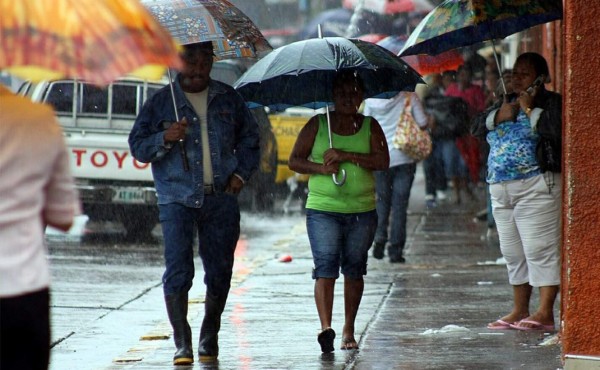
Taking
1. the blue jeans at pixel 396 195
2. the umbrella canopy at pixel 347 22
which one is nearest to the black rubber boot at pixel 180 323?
the blue jeans at pixel 396 195

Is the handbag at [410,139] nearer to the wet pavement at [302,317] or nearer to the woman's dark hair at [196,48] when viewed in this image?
the wet pavement at [302,317]

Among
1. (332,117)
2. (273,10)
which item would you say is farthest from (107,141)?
(273,10)

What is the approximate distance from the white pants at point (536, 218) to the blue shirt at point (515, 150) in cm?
5

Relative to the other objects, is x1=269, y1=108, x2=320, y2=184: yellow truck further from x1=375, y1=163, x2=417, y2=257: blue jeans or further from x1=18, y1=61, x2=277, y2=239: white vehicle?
x1=375, y1=163, x2=417, y2=257: blue jeans

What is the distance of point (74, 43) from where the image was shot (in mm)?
4016

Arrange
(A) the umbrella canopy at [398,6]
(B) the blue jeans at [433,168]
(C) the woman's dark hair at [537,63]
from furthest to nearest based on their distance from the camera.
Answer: (B) the blue jeans at [433,168]
(A) the umbrella canopy at [398,6]
(C) the woman's dark hair at [537,63]

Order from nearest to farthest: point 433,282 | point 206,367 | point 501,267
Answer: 1. point 206,367
2. point 433,282
3. point 501,267

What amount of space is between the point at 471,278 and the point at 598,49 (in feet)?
17.6

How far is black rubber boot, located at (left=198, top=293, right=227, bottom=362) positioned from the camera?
7915 millimetres

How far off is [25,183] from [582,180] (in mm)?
3508

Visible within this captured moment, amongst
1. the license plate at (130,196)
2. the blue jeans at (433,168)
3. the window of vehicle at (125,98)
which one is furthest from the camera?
the blue jeans at (433,168)

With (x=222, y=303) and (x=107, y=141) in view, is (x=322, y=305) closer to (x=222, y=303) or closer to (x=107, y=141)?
(x=222, y=303)

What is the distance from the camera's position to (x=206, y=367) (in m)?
7.64

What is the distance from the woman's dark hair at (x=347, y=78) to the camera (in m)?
8.24
